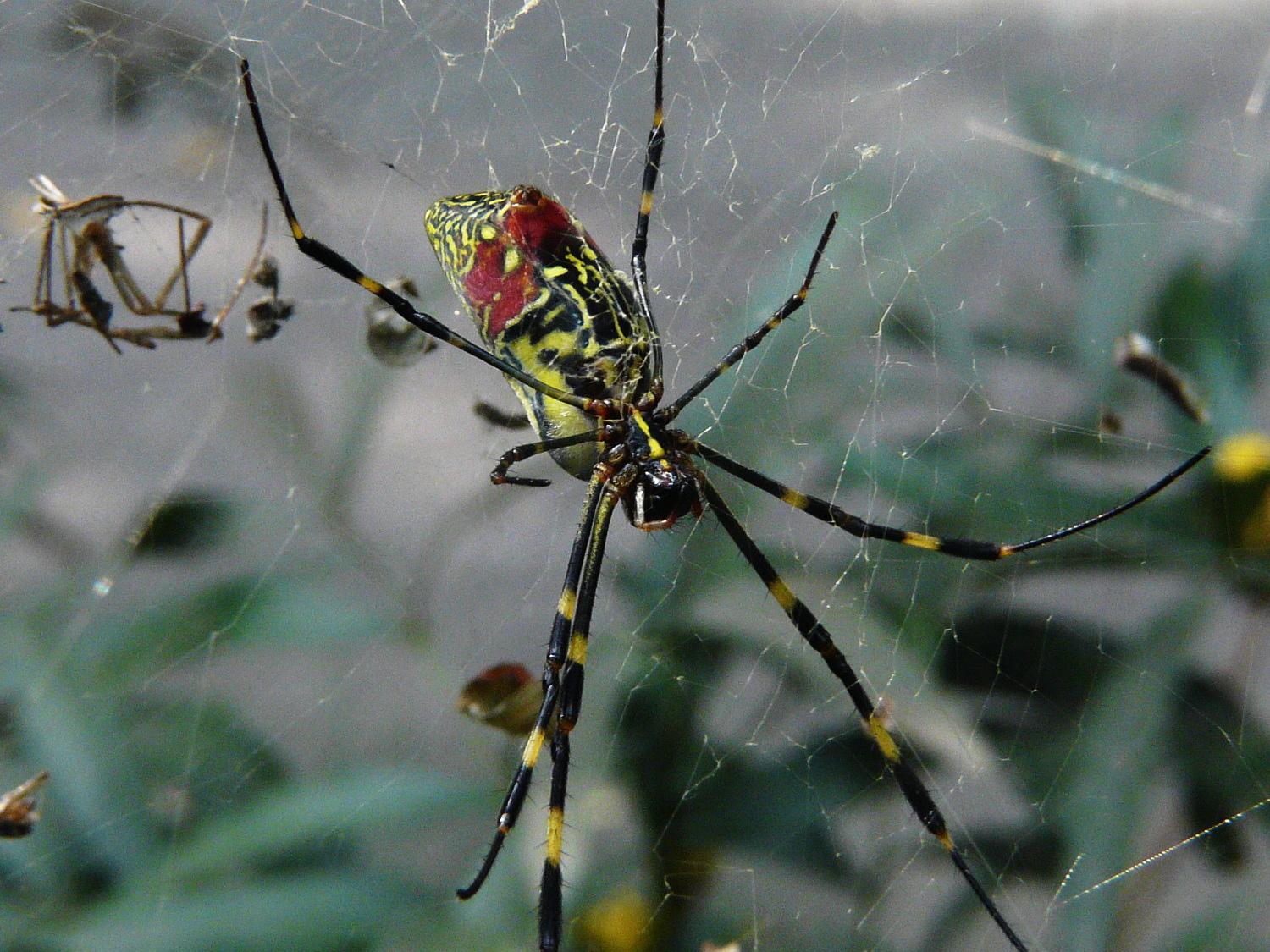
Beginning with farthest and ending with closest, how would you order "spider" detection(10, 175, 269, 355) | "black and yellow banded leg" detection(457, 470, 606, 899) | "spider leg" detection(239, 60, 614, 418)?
1. "spider" detection(10, 175, 269, 355)
2. "black and yellow banded leg" detection(457, 470, 606, 899)
3. "spider leg" detection(239, 60, 614, 418)

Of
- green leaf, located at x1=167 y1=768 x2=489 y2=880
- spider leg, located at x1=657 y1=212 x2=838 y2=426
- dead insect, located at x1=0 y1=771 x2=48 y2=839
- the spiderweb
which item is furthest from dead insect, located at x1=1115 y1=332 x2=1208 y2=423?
dead insect, located at x1=0 y1=771 x2=48 y2=839

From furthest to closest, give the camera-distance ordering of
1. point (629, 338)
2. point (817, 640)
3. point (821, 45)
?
1. point (821, 45)
2. point (817, 640)
3. point (629, 338)

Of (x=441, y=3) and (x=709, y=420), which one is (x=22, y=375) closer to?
(x=441, y=3)

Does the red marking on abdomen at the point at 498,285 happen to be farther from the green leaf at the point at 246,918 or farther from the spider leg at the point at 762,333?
the green leaf at the point at 246,918

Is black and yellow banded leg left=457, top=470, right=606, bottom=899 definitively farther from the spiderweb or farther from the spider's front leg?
the spiderweb

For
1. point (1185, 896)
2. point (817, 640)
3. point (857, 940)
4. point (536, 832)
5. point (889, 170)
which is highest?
point (889, 170)

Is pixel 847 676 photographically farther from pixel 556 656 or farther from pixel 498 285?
pixel 498 285

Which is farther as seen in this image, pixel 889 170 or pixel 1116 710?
pixel 889 170

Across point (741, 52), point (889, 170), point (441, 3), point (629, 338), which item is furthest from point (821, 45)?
point (629, 338)

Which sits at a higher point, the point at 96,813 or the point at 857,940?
the point at 96,813

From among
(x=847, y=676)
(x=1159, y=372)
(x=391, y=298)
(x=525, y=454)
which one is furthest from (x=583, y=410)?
(x=1159, y=372)
